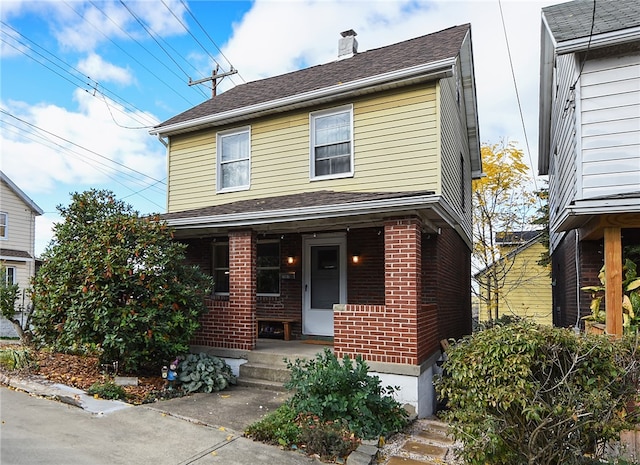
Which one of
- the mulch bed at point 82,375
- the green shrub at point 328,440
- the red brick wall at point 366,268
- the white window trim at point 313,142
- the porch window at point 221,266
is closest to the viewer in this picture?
the green shrub at point 328,440

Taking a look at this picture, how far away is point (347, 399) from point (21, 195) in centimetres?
2127

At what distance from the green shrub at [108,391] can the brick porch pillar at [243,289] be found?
6.93 ft

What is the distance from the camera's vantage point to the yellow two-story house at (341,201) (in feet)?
21.1

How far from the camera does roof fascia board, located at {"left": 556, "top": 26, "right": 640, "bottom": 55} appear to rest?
598 centimetres

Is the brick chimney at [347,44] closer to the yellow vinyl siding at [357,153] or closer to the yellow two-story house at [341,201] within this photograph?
the yellow two-story house at [341,201]

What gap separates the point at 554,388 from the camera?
11.3 feet

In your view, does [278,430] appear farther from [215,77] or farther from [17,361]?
[215,77]

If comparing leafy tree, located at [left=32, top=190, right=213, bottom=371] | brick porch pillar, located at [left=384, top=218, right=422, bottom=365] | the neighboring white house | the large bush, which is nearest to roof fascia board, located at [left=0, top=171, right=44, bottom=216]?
the neighboring white house

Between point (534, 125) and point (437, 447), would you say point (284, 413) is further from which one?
point (534, 125)

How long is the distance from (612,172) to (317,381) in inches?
201

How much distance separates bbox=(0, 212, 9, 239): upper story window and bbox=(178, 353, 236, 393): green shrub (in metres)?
17.5

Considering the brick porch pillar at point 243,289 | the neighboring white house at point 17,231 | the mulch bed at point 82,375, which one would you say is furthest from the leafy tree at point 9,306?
the neighboring white house at point 17,231

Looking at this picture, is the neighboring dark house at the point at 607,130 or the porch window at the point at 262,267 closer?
the neighboring dark house at the point at 607,130

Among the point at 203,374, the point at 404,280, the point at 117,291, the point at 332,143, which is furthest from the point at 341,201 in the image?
the point at 117,291
